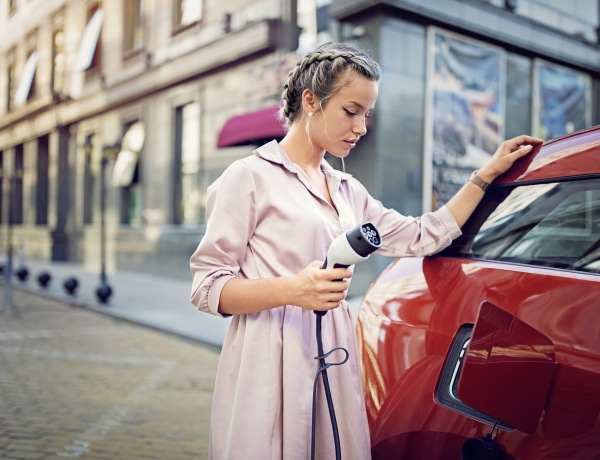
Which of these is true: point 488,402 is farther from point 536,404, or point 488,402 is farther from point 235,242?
point 235,242

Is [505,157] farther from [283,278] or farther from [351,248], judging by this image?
[283,278]

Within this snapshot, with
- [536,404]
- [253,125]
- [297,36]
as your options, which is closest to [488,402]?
[536,404]

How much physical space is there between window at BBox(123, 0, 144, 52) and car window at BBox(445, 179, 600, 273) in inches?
678

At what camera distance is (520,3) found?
12.8 m

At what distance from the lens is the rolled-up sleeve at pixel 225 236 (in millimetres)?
1718

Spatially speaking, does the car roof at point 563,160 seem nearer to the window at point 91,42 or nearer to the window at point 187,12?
the window at point 187,12

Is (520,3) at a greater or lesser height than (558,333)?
greater

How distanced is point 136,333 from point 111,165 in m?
11.4

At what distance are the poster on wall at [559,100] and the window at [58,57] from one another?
654 inches

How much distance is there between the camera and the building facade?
11422 mm

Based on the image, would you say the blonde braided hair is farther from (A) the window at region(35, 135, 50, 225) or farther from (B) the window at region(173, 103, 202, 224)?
(A) the window at region(35, 135, 50, 225)

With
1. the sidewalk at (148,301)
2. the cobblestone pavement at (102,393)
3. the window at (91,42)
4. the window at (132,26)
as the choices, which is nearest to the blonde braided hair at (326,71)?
the cobblestone pavement at (102,393)

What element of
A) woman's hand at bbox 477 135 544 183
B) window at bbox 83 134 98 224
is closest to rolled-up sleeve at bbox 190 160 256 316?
woman's hand at bbox 477 135 544 183

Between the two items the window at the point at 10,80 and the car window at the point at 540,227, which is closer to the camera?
the car window at the point at 540,227
